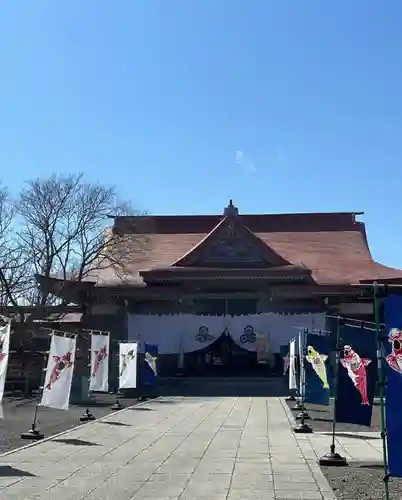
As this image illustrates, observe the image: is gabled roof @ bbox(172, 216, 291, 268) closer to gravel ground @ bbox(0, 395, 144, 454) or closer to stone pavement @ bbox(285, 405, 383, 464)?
gravel ground @ bbox(0, 395, 144, 454)

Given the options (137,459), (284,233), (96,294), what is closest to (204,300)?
(96,294)

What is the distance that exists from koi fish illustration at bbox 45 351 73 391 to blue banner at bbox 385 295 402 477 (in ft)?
26.3

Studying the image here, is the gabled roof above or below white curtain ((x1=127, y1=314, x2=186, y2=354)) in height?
above

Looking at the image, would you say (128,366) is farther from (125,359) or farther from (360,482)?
(360,482)

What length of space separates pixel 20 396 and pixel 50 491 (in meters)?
17.2

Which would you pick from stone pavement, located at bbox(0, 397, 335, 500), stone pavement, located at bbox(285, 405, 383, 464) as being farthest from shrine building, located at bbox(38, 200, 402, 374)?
stone pavement, located at bbox(285, 405, 383, 464)

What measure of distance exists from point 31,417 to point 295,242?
2263 cm

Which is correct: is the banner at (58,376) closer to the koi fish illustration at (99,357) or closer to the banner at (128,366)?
the koi fish illustration at (99,357)

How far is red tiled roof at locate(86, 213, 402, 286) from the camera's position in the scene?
31.0m

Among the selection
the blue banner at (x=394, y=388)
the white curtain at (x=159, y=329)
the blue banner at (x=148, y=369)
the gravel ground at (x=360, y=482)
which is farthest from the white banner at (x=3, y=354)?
the white curtain at (x=159, y=329)

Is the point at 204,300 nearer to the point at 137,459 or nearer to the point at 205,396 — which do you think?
the point at 205,396

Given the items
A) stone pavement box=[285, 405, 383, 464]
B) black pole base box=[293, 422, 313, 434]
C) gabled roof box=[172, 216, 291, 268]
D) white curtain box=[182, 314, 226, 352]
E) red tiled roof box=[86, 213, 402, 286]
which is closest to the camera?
stone pavement box=[285, 405, 383, 464]

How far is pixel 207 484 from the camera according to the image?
7.61 metres

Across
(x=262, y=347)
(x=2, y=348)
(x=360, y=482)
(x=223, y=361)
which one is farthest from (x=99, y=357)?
(x=223, y=361)
